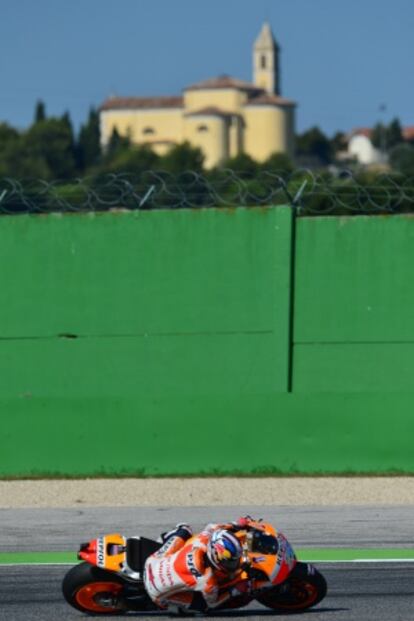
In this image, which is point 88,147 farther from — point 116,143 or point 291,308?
point 291,308

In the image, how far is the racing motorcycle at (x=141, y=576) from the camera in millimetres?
9422

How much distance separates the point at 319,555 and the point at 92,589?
10.6 feet

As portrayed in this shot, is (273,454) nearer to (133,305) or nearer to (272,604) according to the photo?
(133,305)

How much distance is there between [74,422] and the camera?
1684cm

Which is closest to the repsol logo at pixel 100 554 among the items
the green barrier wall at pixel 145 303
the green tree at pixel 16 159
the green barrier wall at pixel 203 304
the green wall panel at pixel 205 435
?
the green wall panel at pixel 205 435

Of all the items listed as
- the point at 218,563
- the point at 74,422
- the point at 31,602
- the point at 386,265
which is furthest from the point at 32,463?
the point at 218,563

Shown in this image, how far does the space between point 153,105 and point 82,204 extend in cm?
16898

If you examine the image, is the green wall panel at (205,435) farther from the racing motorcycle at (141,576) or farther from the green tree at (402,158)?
the green tree at (402,158)

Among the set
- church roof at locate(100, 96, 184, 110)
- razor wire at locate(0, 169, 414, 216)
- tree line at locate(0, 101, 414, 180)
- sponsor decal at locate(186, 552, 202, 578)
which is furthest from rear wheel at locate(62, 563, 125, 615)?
church roof at locate(100, 96, 184, 110)

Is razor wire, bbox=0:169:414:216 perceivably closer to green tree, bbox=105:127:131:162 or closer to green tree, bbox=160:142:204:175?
green tree, bbox=160:142:204:175

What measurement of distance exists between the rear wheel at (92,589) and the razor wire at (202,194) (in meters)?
8.08

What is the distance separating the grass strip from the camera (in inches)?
476

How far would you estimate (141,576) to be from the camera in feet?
31.3

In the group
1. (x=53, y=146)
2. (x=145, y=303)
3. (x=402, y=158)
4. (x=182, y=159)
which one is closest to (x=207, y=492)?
(x=145, y=303)
